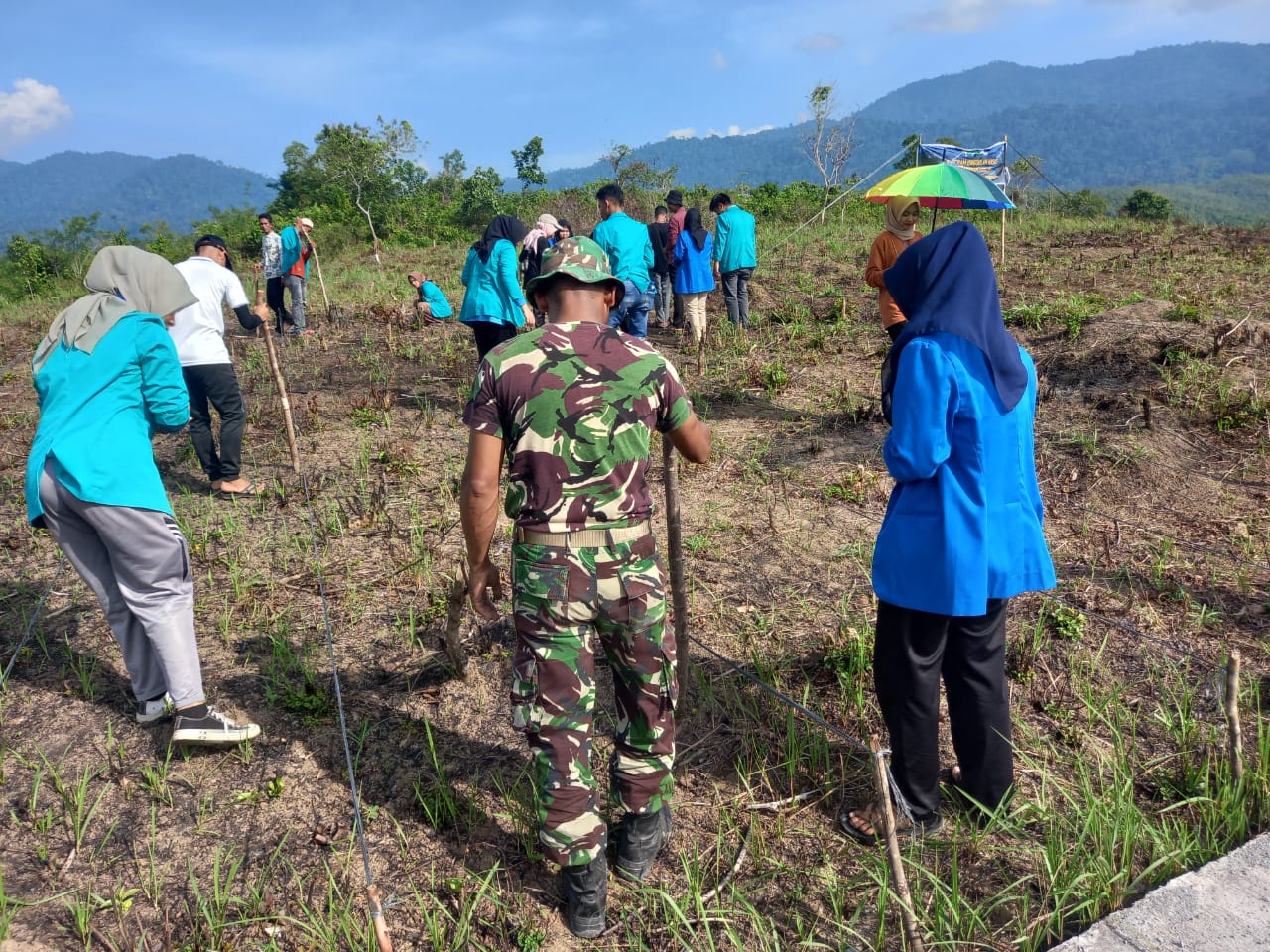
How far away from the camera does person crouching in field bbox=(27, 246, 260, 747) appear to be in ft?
8.26

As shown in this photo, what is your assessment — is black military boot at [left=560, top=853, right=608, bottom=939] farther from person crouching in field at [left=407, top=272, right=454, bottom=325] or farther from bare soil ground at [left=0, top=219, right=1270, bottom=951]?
person crouching in field at [left=407, top=272, right=454, bottom=325]

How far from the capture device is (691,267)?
307 inches

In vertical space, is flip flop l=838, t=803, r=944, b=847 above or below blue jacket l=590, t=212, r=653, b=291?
below

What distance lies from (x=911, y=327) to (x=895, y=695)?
1019mm

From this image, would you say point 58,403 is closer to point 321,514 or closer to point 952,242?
point 321,514

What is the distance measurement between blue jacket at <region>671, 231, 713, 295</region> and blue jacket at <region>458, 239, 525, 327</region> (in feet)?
8.37

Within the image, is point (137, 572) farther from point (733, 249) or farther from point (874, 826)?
point (733, 249)

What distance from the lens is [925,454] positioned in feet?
6.22

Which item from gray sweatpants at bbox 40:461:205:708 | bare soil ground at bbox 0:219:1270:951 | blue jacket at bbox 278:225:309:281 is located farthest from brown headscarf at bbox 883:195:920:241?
blue jacket at bbox 278:225:309:281

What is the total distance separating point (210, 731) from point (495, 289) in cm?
382

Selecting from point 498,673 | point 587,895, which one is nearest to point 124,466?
point 498,673

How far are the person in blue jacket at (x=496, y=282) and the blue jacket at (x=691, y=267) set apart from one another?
2413 mm

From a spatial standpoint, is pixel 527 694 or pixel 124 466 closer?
pixel 527 694

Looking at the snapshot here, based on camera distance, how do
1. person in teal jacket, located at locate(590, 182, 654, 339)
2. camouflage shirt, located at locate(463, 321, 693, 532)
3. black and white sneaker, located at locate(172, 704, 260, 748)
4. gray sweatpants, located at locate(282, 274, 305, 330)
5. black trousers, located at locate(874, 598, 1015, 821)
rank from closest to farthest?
camouflage shirt, located at locate(463, 321, 693, 532), black trousers, located at locate(874, 598, 1015, 821), black and white sneaker, located at locate(172, 704, 260, 748), person in teal jacket, located at locate(590, 182, 654, 339), gray sweatpants, located at locate(282, 274, 305, 330)
